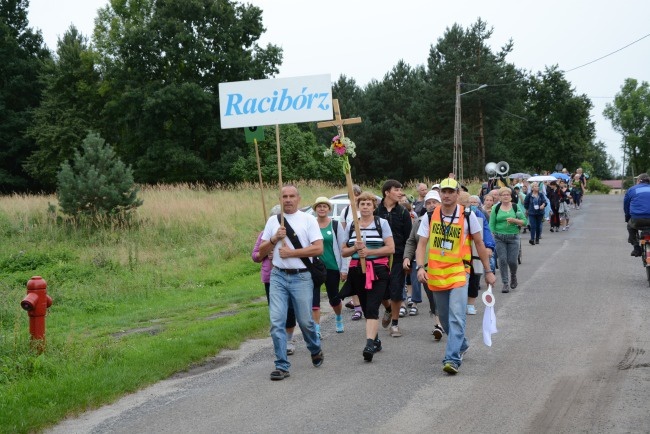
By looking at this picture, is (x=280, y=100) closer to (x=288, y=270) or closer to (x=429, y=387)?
(x=288, y=270)

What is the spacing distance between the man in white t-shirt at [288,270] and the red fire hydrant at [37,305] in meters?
2.48

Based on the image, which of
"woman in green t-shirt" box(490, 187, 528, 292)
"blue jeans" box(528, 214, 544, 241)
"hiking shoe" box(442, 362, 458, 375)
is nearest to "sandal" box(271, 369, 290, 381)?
"hiking shoe" box(442, 362, 458, 375)

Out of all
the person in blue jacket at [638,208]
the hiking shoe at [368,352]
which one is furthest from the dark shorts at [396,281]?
the person in blue jacket at [638,208]

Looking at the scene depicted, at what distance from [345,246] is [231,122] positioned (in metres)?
2.39

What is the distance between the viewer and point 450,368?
7.88 metres

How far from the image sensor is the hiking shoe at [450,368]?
788 cm

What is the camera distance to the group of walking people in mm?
8164

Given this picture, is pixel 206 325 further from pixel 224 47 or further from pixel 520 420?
pixel 224 47

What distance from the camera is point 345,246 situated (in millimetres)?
9367

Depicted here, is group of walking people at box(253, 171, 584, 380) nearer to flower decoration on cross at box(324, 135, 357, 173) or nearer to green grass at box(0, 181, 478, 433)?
flower decoration on cross at box(324, 135, 357, 173)

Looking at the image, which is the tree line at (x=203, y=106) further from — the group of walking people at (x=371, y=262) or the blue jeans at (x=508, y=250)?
the group of walking people at (x=371, y=262)

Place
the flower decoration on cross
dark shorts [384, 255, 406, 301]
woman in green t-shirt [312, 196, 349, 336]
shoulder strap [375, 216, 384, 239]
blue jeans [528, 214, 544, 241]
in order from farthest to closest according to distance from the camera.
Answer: blue jeans [528, 214, 544, 241] < woman in green t-shirt [312, 196, 349, 336] < dark shorts [384, 255, 406, 301] < the flower decoration on cross < shoulder strap [375, 216, 384, 239]

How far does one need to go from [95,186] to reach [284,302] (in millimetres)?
16972

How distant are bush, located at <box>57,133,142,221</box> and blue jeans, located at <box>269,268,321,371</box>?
55.1 ft
